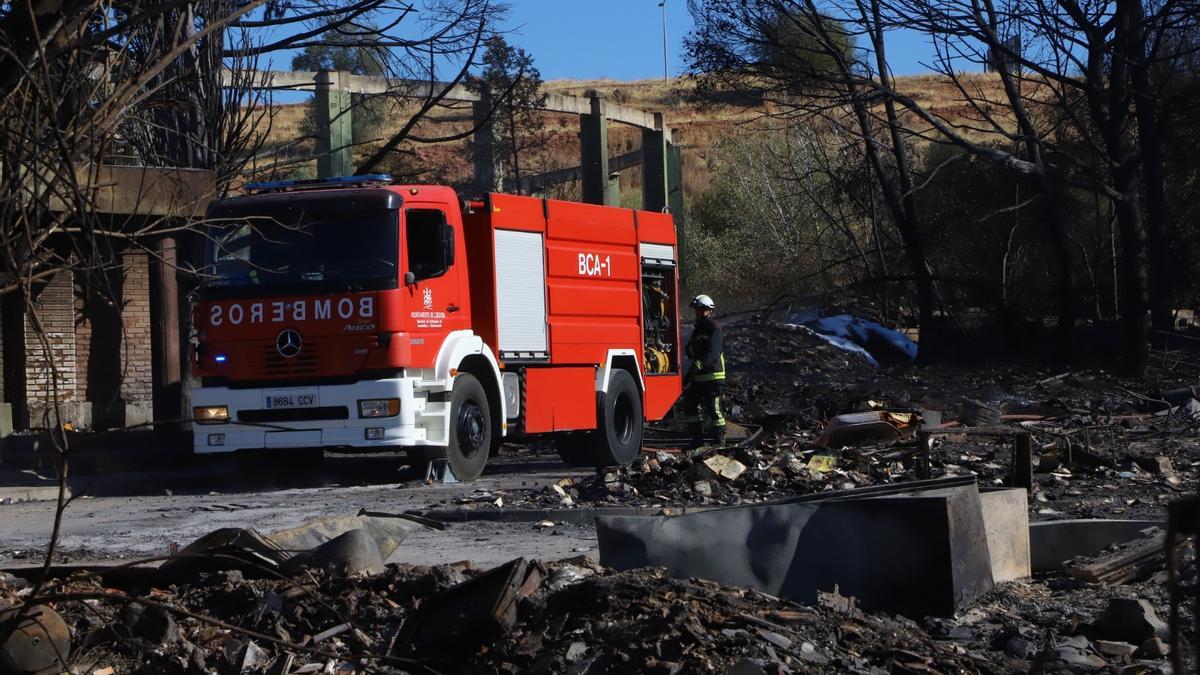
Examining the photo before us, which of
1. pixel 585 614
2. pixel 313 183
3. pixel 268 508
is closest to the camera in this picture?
pixel 585 614

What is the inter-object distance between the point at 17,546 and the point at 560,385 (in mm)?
6134

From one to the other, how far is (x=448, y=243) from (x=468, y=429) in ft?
6.02

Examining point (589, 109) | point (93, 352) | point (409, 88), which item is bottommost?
point (93, 352)

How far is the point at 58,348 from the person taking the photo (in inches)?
684

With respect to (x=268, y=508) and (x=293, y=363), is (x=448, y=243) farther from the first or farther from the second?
(x=268, y=508)

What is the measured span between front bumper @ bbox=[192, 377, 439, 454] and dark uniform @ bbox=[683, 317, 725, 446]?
142 inches

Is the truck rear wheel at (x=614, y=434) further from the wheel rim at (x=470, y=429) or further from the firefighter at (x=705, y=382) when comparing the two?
the wheel rim at (x=470, y=429)

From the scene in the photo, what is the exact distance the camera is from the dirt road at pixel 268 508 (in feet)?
29.6

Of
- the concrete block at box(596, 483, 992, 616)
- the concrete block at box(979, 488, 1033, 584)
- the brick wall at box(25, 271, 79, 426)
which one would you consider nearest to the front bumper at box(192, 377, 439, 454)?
the brick wall at box(25, 271, 79, 426)

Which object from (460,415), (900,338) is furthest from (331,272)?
(900,338)

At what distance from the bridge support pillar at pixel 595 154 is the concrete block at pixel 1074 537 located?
45.4 ft

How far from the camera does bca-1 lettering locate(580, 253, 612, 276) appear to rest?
14.8m

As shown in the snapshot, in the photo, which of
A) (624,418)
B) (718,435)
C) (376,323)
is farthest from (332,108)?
(718,435)

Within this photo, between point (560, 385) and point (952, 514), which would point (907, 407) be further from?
point (952, 514)
